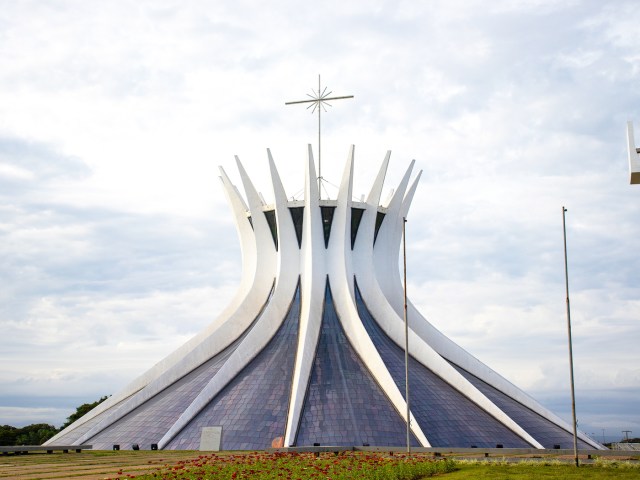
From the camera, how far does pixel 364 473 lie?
55.3ft

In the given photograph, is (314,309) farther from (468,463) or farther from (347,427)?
(468,463)

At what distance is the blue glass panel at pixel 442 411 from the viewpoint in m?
30.1

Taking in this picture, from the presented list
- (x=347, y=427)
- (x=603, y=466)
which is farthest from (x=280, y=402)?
(x=603, y=466)

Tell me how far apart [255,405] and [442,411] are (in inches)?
322

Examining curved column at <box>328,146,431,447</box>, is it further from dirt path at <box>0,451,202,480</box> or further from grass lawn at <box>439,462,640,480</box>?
grass lawn at <box>439,462,640,480</box>

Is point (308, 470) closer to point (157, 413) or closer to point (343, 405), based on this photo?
point (343, 405)

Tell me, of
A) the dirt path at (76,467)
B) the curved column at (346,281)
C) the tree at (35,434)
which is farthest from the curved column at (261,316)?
the tree at (35,434)

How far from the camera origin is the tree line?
53.1 metres

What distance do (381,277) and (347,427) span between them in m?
11.3

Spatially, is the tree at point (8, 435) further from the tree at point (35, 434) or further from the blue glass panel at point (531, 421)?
the blue glass panel at point (531, 421)

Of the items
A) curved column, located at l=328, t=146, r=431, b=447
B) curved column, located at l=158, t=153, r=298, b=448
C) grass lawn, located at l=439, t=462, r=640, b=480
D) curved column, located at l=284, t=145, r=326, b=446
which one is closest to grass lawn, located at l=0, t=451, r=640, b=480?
grass lawn, located at l=439, t=462, r=640, b=480

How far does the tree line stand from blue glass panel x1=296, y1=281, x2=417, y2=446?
2541cm

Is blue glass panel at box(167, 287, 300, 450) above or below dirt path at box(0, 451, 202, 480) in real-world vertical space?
above

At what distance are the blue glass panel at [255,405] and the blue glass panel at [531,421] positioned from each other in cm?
967
